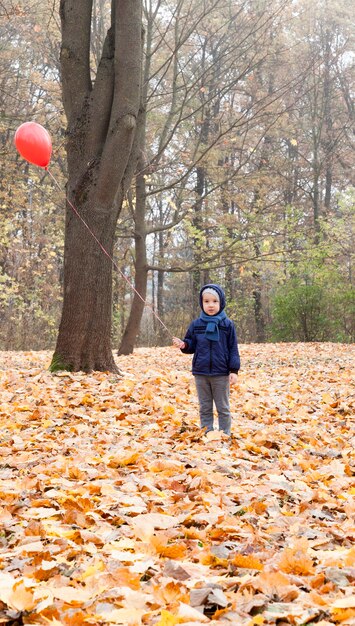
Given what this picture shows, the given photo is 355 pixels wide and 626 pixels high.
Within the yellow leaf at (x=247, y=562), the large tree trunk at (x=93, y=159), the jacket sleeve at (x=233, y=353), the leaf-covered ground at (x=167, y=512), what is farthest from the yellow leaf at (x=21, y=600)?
the large tree trunk at (x=93, y=159)

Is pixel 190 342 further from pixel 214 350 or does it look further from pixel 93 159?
pixel 93 159

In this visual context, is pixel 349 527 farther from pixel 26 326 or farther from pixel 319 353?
pixel 26 326

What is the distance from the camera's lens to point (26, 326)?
17797mm

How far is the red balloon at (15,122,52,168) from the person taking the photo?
7.52 metres

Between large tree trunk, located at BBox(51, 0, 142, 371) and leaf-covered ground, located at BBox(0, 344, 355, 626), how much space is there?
1050 millimetres

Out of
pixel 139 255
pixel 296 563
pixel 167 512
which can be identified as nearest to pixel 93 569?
pixel 296 563

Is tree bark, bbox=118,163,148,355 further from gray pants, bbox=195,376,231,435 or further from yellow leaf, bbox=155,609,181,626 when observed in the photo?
yellow leaf, bbox=155,609,181,626

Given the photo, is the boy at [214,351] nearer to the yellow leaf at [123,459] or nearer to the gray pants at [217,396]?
the gray pants at [217,396]

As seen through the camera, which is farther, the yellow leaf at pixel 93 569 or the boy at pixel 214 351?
the boy at pixel 214 351

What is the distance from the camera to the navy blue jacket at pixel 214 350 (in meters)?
5.71

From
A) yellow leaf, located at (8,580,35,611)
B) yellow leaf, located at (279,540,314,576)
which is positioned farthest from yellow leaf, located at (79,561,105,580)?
yellow leaf, located at (279,540,314,576)

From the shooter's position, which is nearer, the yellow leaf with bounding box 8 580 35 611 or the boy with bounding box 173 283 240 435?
the yellow leaf with bounding box 8 580 35 611

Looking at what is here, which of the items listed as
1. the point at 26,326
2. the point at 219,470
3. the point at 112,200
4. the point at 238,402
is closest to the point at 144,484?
the point at 219,470

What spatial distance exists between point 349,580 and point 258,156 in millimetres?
22934
